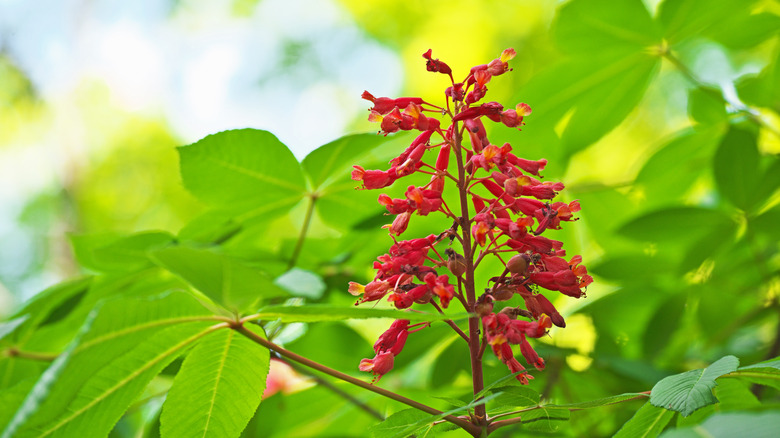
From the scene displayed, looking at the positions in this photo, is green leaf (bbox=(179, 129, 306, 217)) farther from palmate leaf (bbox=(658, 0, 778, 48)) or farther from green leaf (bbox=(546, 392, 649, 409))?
palmate leaf (bbox=(658, 0, 778, 48))

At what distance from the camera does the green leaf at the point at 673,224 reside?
6.54 ft

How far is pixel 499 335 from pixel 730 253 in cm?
159

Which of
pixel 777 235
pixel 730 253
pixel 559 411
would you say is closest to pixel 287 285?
pixel 559 411

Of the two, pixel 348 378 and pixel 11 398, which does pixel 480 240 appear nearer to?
pixel 348 378

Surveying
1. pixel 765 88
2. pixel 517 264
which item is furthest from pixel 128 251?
pixel 765 88

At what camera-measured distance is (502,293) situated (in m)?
1.17

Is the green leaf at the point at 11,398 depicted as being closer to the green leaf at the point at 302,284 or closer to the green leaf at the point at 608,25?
the green leaf at the point at 302,284

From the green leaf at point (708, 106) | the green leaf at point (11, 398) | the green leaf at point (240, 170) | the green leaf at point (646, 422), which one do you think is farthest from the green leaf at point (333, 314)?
the green leaf at point (708, 106)

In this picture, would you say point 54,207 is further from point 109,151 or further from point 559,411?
point 559,411

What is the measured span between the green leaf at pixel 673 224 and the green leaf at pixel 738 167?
0.09m

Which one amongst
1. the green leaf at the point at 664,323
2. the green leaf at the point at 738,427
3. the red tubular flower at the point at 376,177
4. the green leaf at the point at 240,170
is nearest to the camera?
the green leaf at the point at 738,427

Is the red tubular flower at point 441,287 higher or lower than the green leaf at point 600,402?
higher

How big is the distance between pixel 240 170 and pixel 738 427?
148 cm

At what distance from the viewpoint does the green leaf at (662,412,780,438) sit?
683 millimetres
